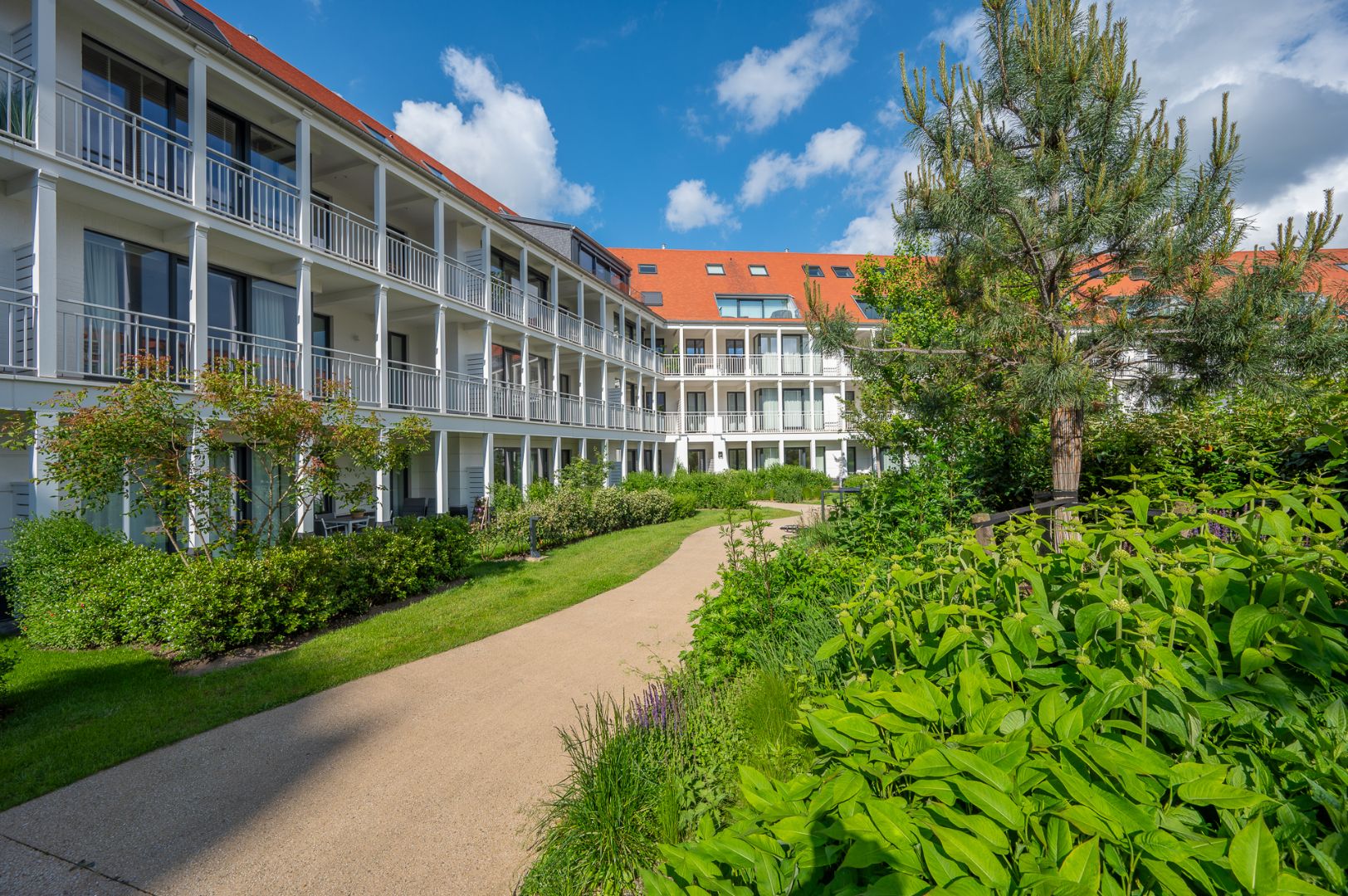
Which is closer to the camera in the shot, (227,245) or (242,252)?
(227,245)

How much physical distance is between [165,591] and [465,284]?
11.5 m

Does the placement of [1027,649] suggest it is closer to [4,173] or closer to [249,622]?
[249,622]

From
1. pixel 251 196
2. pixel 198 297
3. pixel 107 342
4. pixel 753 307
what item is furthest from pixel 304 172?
pixel 753 307

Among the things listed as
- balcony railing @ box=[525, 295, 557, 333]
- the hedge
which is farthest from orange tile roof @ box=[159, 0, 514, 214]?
the hedge

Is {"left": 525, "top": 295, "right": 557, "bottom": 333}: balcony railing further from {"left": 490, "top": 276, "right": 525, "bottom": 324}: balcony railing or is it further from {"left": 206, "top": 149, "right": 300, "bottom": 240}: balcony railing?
{"left": 206, "top": 149, "right": 300, "bottom": 240}: balcony railing

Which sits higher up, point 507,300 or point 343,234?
point 343,234

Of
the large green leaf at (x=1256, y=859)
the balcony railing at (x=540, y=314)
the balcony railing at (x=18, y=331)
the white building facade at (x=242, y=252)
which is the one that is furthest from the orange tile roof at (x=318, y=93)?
the large green leaf at (x=1256, y=859)

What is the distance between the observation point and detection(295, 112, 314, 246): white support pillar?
11.4 m

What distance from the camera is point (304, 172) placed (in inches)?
450

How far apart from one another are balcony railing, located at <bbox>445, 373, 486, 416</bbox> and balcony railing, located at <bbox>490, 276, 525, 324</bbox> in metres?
2.34

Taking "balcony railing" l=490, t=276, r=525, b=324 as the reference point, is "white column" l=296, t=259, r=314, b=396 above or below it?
below

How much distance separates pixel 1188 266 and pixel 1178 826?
5.82 metres

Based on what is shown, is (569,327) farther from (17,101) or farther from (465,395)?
(17,101)

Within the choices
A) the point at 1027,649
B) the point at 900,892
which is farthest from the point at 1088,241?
the point at 900,892
